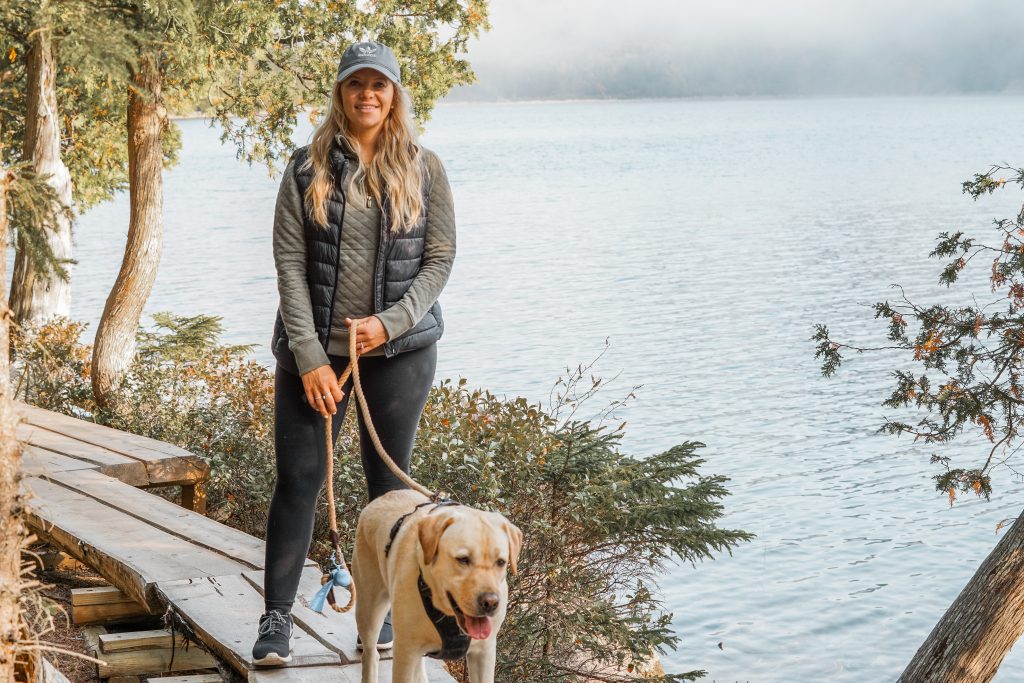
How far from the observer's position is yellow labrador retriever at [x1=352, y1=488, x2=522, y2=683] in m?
3.19

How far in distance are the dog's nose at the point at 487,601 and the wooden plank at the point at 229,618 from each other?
126 centimetres

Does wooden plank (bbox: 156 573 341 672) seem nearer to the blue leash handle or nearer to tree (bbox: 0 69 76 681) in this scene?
the blue leash handle

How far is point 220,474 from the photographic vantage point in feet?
26.6

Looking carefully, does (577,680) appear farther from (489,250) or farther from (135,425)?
(489,250)

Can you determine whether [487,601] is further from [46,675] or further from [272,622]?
[46,675]

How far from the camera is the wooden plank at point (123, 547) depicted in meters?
5.14

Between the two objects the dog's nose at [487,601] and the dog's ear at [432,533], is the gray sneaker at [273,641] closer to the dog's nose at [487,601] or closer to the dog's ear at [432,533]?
the dog's ear at [432,533]

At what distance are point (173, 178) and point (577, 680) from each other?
257 feet

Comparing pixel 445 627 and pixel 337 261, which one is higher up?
pixel 337 261

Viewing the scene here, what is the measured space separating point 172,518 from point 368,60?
341 cm

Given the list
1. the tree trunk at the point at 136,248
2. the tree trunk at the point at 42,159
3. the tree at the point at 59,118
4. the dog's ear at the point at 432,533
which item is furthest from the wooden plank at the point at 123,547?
the tree trunk at the point at 136,248

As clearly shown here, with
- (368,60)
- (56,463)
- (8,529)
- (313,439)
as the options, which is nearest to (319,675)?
(313,439)

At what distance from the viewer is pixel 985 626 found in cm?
750

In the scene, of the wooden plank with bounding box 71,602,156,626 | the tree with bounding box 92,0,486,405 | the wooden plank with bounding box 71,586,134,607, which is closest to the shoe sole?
the wooden plank with bounding box 71,602,156,626
